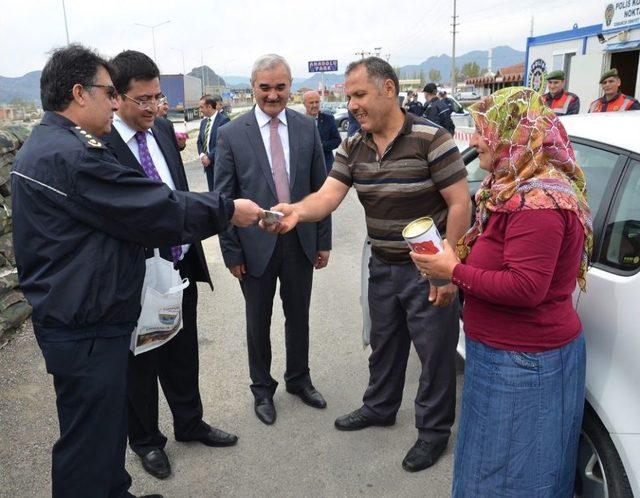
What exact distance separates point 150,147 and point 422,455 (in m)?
2.15

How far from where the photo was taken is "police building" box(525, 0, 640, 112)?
36.1ft

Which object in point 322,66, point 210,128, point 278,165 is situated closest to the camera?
point 278,165

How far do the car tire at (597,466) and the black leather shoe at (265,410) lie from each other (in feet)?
5.56

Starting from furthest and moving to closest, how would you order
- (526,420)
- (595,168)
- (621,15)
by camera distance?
(621,15) < (595,168) < (526,420)

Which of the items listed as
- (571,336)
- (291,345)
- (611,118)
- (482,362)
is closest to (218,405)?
(291,345)

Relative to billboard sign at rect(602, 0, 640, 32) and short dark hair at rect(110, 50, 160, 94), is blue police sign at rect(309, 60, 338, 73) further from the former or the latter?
short dark hair at rect(110, 50, 160, 94)

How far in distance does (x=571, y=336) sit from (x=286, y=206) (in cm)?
157

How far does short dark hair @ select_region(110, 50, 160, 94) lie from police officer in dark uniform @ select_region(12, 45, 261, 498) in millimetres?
433

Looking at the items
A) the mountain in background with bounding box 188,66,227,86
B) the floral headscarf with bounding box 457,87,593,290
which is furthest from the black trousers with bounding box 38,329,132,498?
the mountain in background with bounding box 188,66,227,86

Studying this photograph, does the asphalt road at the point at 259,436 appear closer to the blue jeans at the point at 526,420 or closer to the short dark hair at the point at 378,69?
the blue jeans at the point at 526,420

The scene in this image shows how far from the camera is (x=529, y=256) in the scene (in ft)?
5.40

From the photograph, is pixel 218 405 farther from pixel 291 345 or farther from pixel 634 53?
pixel 634 53

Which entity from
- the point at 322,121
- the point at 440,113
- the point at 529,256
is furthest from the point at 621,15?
the point at 529,256

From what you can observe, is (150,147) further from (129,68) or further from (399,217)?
(399,217)
